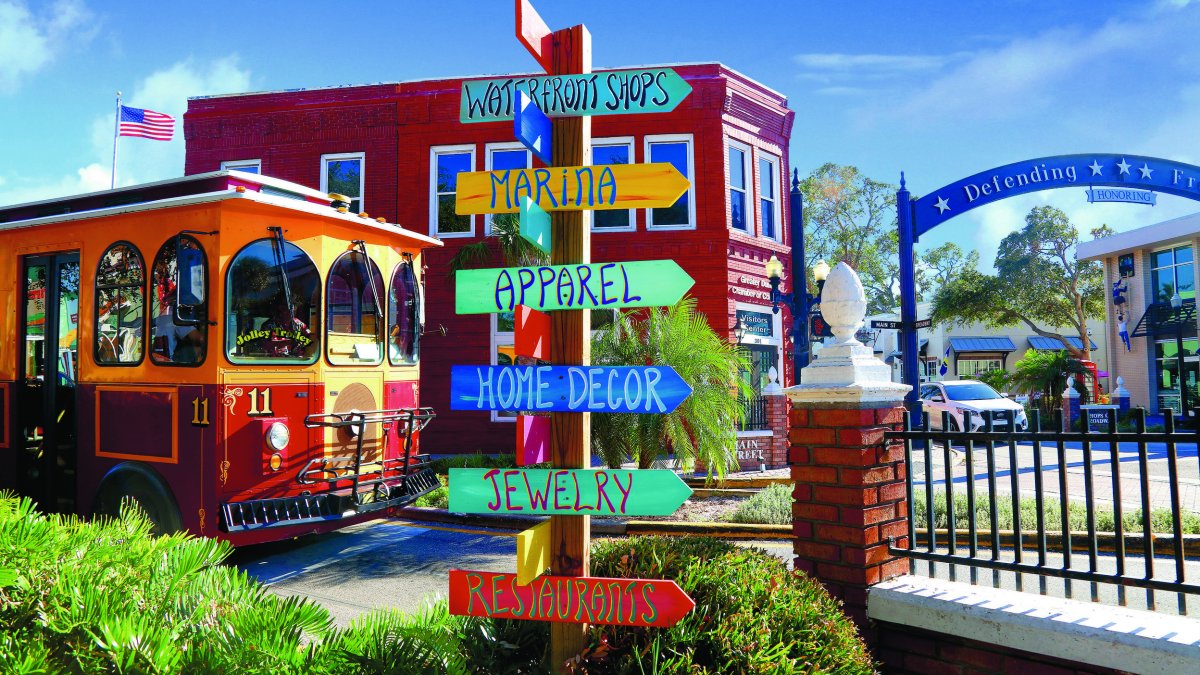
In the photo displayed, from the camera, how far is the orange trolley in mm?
6438

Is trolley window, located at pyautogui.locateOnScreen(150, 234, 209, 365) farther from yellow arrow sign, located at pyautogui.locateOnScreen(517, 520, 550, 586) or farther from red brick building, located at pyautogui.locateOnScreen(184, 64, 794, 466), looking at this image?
red brick building, located at pyautogui.locateOnScreen(184, 64, 794, 466)

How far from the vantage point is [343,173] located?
1795 cm

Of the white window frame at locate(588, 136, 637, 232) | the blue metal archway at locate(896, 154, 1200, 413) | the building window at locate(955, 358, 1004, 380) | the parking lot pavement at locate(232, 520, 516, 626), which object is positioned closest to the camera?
the parking lot pavement at locate(232, 520, 516, 626)

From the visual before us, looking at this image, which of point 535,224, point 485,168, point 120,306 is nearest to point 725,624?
point 535,224

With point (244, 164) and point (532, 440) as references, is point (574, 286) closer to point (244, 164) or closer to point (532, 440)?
point (532, 440)

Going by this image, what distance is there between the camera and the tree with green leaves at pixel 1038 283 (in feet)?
120

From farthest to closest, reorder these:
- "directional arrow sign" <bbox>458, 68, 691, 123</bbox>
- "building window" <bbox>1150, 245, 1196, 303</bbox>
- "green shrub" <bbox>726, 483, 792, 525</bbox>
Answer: "building window" <bbox>1150, 245, 1196, 303</bbox> < "green shrub" <bbox>726, 483, 792, 525</bbox> < "directional arrow sign" <bbox>458, 68, 691, 123</bbox>

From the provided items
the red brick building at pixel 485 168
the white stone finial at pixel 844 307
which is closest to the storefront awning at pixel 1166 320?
the red brick building at pixel 485 168

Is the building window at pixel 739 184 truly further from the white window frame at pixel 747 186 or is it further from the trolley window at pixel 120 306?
the trolley window at pixel 120 306

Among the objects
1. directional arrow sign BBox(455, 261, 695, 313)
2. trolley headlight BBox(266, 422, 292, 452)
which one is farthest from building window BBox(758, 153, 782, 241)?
directional arrow sign BBox(455, 261, 695, 313)

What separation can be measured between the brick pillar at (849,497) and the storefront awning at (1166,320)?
2938 centimetres

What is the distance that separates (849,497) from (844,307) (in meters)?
1.01

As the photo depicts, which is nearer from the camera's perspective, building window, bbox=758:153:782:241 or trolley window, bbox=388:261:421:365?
trolley window, bbox=388:261:421:365

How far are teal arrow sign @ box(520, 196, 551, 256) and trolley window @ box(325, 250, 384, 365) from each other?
4.40 m
